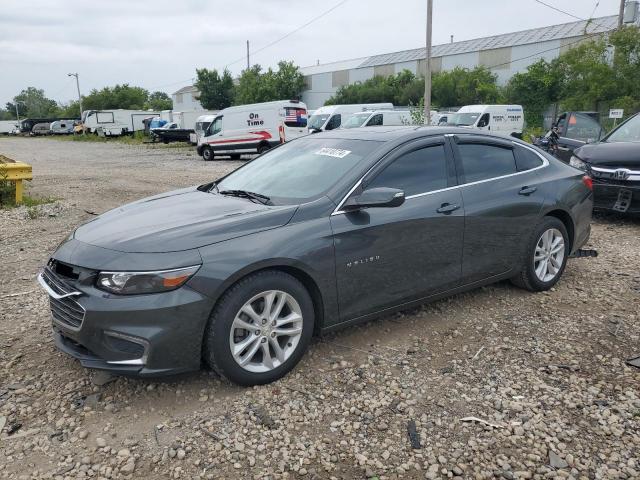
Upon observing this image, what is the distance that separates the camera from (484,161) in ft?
15.1

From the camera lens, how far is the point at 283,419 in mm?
3111

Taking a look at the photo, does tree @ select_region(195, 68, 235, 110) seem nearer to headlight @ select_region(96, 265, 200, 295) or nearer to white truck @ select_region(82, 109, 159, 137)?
white truck @ select_region(82, 109, 159, 137)

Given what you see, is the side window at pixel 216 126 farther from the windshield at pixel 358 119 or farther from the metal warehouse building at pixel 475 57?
the metal warehouse building at pixel 475 57

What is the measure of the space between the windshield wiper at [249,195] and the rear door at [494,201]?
5.23 ft

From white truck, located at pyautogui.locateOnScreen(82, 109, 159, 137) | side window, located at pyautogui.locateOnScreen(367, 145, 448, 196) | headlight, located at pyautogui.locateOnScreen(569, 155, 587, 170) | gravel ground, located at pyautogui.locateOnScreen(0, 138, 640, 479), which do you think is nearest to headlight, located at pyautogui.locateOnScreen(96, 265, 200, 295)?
gravel ground, located at pyautogui.locateOnScreen(0, 138, 640, 479)

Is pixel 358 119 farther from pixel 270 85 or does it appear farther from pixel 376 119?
pixel 270 85

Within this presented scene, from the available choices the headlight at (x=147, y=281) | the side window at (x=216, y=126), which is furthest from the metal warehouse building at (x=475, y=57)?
the headlight at (x=147, y=281)

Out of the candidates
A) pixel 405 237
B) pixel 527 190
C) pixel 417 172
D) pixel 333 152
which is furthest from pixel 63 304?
pixel 527 190

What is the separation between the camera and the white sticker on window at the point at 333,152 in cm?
411

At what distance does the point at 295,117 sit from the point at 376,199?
2003cm

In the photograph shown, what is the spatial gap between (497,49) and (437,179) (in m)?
48.3

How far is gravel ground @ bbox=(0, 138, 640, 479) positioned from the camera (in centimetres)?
276

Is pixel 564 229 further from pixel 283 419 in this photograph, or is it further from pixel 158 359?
pixel 158 359

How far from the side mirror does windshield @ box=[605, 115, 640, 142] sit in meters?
6.23
